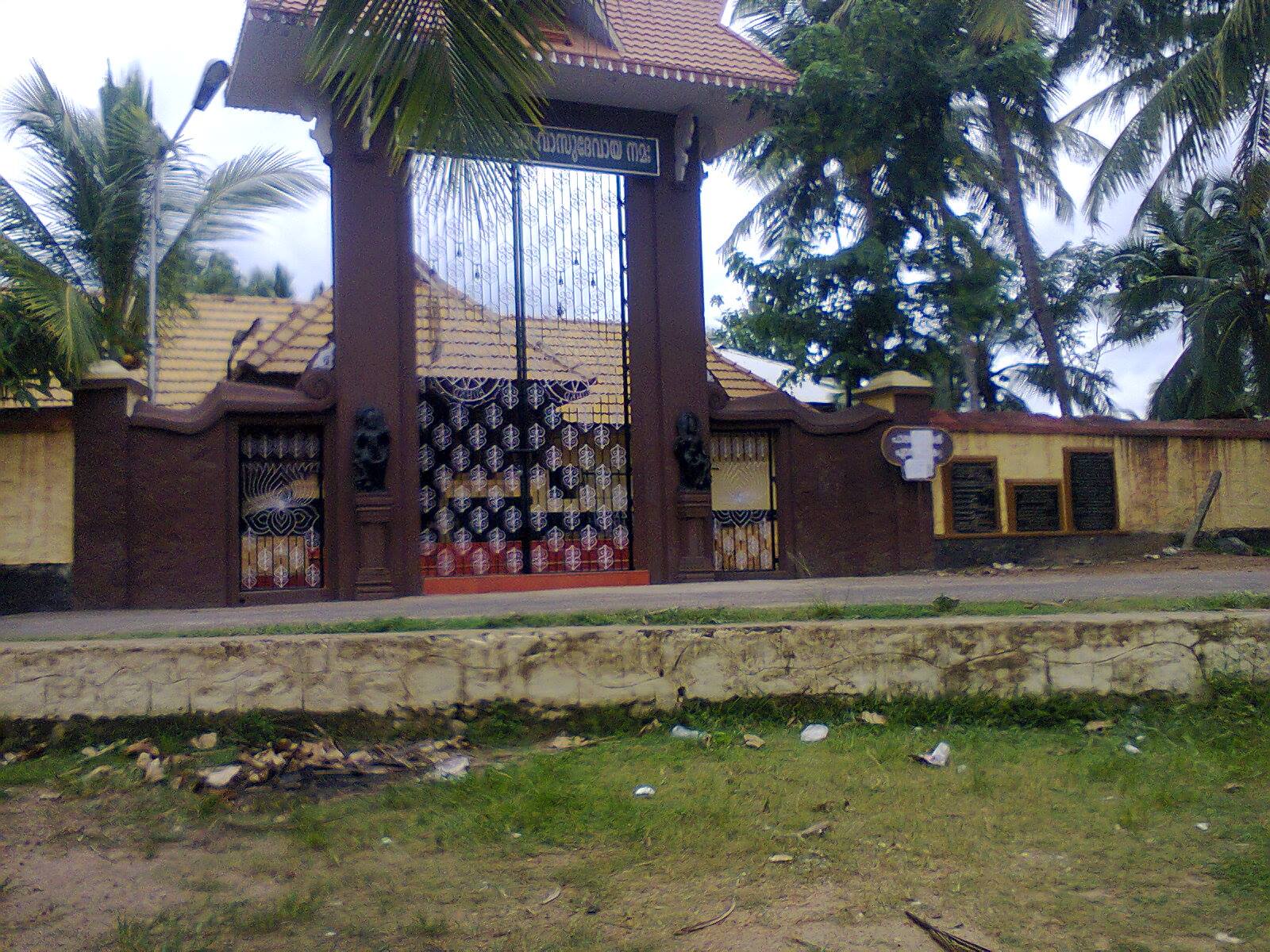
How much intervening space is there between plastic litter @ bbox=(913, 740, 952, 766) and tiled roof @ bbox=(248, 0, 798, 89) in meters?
7.51

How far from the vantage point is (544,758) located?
4598 millimetres

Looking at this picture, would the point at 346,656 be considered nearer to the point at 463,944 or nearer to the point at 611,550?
the point at 463,944

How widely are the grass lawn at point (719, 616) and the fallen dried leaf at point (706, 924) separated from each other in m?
2.08

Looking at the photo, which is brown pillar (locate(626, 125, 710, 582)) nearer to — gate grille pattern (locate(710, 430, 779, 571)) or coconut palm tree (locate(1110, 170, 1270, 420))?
gate grille pattern (locate(710, 430, 779, 571))

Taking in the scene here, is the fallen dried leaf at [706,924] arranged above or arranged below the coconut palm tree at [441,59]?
below

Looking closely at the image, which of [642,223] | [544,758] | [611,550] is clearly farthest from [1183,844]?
[642,223]

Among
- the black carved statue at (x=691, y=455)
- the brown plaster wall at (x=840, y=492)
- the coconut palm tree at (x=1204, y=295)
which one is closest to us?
the black carved statue at (x=691, y=455)

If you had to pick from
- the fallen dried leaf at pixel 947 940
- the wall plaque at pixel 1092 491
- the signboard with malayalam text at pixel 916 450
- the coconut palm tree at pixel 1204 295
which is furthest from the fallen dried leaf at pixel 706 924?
the coconut palm tree at pixel 1204 295

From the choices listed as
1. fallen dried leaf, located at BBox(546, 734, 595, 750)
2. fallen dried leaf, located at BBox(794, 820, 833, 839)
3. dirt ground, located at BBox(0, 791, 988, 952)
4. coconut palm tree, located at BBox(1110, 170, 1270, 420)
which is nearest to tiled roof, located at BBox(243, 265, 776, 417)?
fallen dried leaf, located at BBox(546, 734, 595, 750)

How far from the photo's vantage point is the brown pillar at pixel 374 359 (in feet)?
33.3

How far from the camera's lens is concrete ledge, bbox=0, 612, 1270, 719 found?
478cm

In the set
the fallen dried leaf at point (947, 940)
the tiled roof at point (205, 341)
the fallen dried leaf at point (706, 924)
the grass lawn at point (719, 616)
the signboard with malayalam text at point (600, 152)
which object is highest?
the signboard with malayalam text at point (600, 152)

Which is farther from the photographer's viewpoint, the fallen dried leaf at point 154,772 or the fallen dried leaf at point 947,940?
the fallen dried leaf at point 154,772

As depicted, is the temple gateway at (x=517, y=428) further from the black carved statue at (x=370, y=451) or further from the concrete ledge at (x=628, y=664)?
the concrete ledge at (x=628, y=664)
